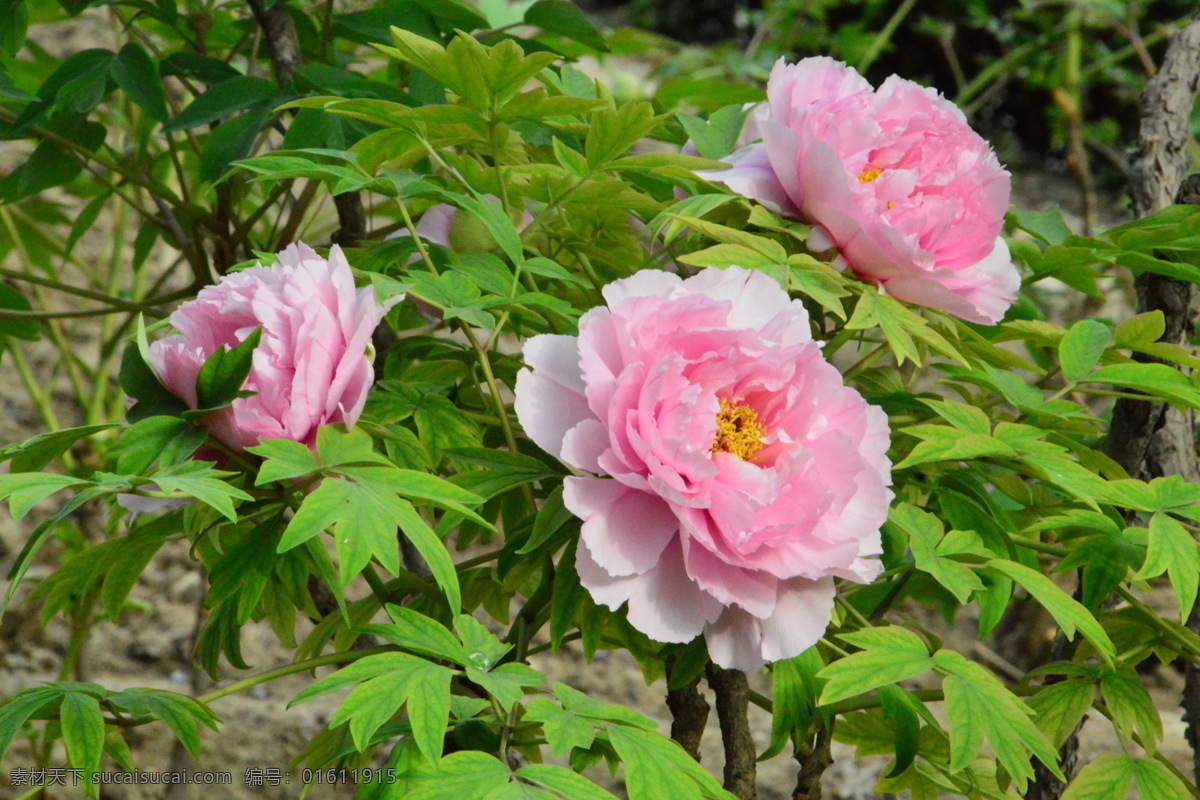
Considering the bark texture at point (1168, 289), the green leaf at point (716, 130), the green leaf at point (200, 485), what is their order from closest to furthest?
the green leaf at point (200, 485)
the green leaf at point (716, 130)
the bark texture at point (1168, 289)

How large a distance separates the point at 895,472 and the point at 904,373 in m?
0.15

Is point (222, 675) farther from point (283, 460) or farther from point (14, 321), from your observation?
point (283, 460)

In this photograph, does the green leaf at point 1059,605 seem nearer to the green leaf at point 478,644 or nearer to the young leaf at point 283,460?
the green leaf at point 478,644

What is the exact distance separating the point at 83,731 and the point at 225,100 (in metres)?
0.57

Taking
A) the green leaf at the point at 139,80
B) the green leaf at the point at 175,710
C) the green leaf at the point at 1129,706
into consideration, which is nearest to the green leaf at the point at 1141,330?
the green leaf at the point at 1129,706

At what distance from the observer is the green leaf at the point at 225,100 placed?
95cm

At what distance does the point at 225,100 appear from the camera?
3.13ft

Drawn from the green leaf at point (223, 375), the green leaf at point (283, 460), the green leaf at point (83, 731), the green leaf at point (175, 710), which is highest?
the green leaf at point (223, 375)

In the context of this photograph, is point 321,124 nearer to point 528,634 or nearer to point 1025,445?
point 528,634

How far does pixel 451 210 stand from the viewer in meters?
0.85

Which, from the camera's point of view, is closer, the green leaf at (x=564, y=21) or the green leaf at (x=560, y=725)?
the green leaf at (x=560, y=725)

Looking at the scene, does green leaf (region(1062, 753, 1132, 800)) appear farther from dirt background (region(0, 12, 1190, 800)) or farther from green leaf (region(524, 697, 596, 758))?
dirt background (region(0, 12, 1190, 800))

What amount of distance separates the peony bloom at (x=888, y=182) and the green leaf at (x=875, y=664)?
22 centimetres

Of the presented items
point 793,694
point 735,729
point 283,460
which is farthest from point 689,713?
point 283,460
